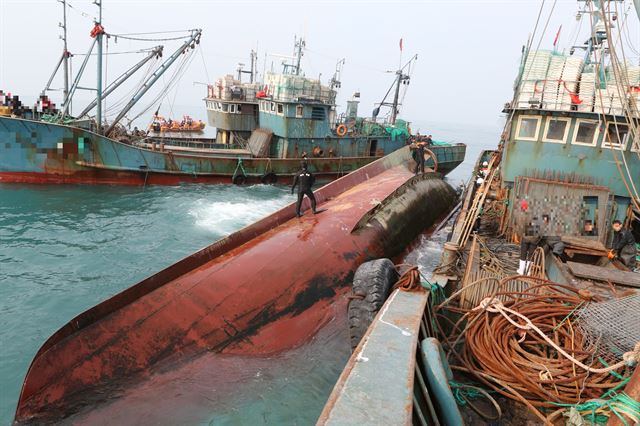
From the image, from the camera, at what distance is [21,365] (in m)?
7.34

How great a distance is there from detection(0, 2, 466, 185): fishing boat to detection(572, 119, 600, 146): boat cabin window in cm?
791

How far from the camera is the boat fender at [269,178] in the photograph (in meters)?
24.4

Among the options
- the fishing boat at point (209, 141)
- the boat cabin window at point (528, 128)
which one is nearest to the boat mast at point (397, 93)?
the fishing boat at point (209, 141)

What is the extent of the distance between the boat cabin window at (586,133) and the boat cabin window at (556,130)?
0.87ft

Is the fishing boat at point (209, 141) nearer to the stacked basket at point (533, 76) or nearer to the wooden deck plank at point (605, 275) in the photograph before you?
the stacked basket at point (533, 76)

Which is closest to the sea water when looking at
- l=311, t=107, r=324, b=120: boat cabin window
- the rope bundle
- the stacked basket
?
the rope bundle

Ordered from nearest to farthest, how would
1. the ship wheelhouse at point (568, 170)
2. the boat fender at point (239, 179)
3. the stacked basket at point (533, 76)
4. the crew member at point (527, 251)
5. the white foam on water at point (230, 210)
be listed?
the crew member at point (527, 251), the ship wheelhouse at point (568, 170), the stacked basket at point (533, 76), the white foam on water at point (230, 210), the boat fender at point (239, 179)

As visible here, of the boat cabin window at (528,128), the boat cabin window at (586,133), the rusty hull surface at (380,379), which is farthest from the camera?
the boat cabin window at (528,128)

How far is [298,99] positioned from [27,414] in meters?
22.0

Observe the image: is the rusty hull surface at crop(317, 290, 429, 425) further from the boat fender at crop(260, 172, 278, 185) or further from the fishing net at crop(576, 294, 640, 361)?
the boat fender at crop(260, 172, 278, 185)

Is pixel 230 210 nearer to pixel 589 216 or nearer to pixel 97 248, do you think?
pixel 97 248

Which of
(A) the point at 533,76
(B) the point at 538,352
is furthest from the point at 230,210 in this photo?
(B) the point at 538,352

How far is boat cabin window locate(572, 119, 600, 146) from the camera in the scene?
1148cm

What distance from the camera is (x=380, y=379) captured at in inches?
151
